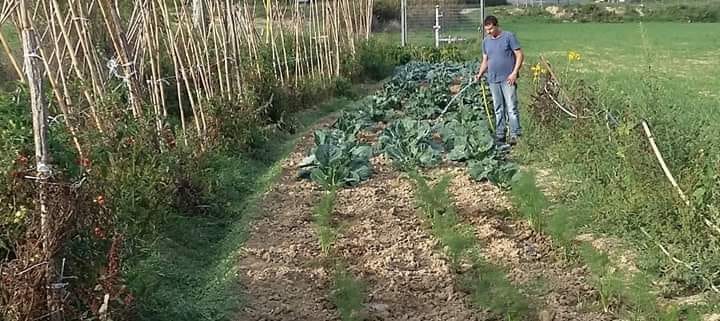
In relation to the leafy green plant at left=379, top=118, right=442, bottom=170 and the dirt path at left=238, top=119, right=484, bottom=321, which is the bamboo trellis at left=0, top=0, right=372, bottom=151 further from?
the leafy green plant at left=379, top=118, right=442, bottom=170

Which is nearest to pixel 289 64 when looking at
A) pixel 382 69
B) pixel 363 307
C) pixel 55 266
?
pixel 382 69

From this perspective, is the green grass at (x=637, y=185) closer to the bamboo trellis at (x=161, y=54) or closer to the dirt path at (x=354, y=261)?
the dirt path at (x=354, y=261)

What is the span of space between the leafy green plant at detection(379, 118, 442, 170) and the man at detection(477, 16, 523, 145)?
0.87m

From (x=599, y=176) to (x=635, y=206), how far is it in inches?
34.5

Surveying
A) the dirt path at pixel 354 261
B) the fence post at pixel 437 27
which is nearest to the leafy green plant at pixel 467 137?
the dirt path at pixel 354 261

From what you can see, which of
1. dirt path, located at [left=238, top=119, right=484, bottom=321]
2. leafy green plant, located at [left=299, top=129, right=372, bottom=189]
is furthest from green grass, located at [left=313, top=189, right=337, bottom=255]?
leafy green plant, located at [left=299, top=129, right=372, bottom=189]

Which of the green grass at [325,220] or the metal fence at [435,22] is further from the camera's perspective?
the metal fence at [435,22]

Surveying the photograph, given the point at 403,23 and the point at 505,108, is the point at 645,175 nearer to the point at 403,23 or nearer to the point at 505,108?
the point at 505,108

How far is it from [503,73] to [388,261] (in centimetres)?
505

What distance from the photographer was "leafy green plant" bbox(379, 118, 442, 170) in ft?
30.4

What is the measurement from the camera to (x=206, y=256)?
6.46 m

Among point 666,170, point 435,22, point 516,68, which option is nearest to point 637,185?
point 666,170

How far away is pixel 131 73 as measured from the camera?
752 cm

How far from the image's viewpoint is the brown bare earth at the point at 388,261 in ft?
16.7
